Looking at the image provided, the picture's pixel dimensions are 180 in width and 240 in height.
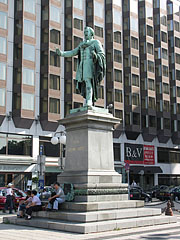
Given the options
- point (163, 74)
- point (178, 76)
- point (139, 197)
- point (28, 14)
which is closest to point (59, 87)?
point (28, 14)

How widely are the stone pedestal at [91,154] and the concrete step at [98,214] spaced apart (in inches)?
38.5

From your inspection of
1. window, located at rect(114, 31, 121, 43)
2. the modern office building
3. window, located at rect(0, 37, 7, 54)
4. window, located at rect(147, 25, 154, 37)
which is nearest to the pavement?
A: the modern office building

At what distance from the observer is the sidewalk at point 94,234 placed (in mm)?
11164

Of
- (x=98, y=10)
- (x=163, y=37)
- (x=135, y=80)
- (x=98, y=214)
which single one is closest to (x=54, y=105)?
(x=135, y=80)

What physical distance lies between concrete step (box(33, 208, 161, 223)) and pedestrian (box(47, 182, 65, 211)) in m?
0.26

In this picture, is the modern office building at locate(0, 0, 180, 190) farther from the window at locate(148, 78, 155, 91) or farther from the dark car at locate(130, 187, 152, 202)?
the dark car at locate(130, 187, 152, 202)

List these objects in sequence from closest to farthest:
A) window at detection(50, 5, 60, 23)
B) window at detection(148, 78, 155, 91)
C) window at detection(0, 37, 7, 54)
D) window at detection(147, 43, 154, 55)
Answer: window at detection(0, 37, 7, 54) < window at detection(50, 5, 60, 23) < window at detection(148, 78, 155, 91) < window at detection(147, 43, 154, 55)

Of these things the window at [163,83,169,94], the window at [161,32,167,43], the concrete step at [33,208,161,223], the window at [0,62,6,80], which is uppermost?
the window at [161,32,167,43]

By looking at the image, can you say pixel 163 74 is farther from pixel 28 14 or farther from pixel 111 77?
pixel 28 14

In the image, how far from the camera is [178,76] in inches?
2447

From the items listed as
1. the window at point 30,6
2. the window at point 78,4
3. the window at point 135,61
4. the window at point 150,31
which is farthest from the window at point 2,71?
the window at point 150,31

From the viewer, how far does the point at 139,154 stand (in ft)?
177

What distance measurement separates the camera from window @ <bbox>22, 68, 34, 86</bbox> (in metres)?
41.7

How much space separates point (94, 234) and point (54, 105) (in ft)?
108
